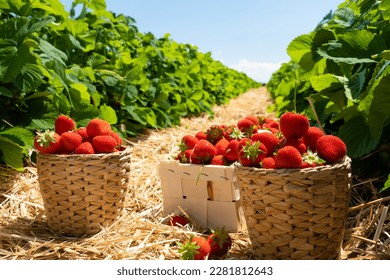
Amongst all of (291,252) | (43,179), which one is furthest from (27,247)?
(291,252)

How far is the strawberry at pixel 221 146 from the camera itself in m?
2.33

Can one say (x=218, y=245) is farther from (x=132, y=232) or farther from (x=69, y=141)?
(x=69, y=141)

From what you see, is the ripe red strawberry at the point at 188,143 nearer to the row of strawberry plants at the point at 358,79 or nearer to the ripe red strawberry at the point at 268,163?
the row of strawberry plants at the point at 358,79

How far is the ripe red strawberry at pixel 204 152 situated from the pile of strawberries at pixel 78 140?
41 centimetres

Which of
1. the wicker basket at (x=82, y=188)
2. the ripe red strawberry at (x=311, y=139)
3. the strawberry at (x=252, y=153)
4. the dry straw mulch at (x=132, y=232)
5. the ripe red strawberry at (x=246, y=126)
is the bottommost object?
the dry straw mulch at (x=132, y=232)

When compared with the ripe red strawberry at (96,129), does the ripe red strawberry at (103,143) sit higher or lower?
lower

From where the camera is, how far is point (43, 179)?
2256mm

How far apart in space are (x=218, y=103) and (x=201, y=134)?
773 cm

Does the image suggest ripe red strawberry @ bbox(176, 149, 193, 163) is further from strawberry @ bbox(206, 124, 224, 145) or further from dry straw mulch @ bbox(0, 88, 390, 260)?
dry straw mulch @ bbox(0, 88, 390, 260)

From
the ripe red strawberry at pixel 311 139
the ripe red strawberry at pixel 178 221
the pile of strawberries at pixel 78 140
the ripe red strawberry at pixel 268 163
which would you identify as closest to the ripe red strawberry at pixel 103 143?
the pile of strawberries at pixel 78 140

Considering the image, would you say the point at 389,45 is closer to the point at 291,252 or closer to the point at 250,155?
the point at 250,155

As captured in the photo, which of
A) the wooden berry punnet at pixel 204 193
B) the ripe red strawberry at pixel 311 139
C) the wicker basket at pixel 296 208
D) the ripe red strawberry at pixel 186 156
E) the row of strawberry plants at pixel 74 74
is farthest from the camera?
the row of strawberry plants at pixel 74 74

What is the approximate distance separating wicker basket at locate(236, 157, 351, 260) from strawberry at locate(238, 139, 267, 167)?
37 mm

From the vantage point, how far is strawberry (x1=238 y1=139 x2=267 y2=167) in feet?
5.84
